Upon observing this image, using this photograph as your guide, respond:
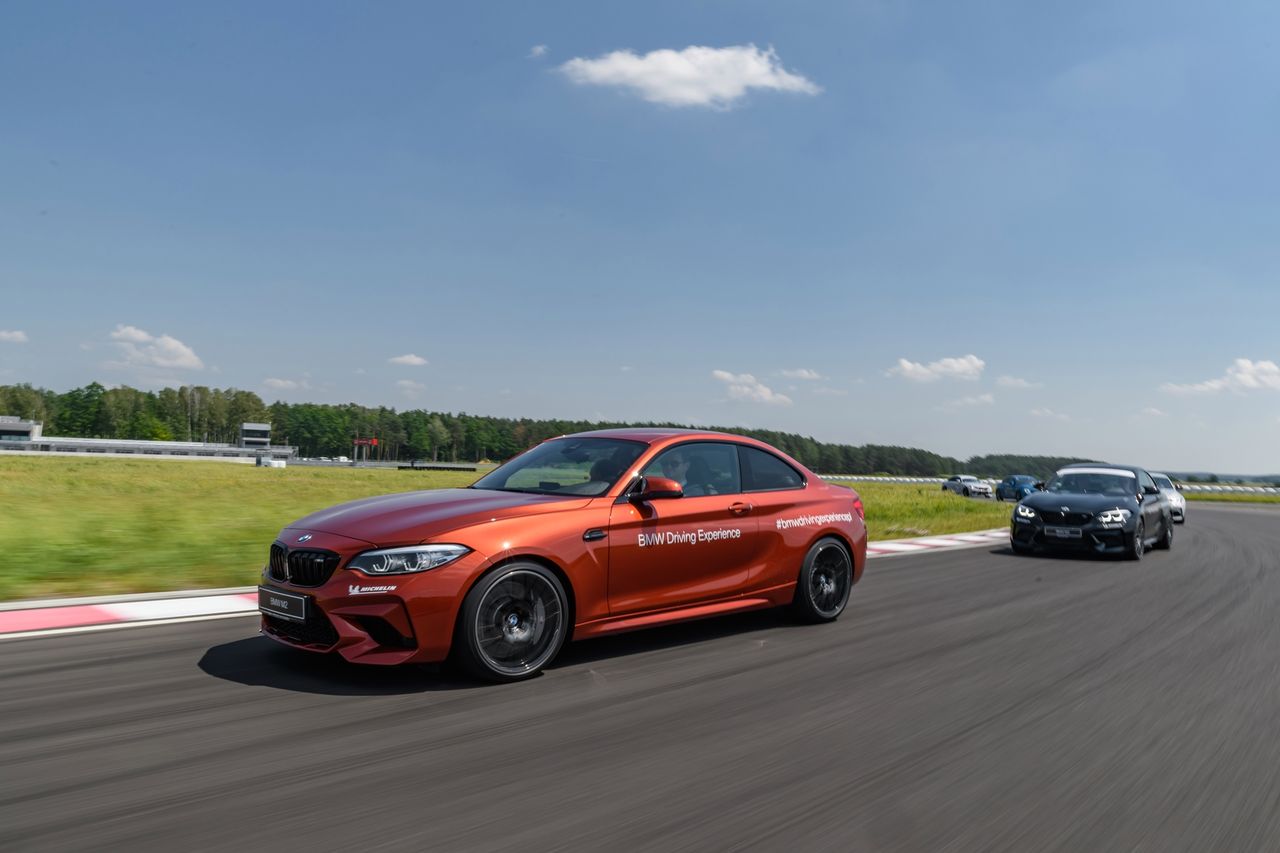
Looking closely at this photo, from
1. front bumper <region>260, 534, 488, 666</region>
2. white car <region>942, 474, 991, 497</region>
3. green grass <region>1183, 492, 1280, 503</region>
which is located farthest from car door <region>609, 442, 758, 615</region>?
green grass <region>1183, 492, 1280, 503</region>

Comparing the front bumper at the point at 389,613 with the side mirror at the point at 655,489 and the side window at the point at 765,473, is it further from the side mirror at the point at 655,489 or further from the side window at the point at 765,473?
the side window at the point at 765,473

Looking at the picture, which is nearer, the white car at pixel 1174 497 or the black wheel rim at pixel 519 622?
the black wheel rim at pixel 519 622

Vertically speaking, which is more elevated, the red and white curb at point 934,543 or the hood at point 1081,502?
the hood at point 1081,502

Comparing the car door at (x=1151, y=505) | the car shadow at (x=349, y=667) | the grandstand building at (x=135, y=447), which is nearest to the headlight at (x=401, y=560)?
the car shadow at (x=349, y=667)

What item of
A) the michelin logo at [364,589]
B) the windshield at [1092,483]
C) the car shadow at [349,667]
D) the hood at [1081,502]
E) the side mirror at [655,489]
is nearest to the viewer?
the michelin logo at [364,589]

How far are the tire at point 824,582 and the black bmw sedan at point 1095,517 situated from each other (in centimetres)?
747

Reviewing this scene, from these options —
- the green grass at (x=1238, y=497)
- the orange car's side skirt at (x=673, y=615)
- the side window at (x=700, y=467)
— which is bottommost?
the green grass at (x=1238, y=497)

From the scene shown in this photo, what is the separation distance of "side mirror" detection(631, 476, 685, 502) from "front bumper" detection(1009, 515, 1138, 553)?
32.0 feet

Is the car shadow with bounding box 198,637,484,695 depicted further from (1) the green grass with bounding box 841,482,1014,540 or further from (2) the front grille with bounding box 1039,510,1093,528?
(1) the green grass with bounding box 841,482,1014,540

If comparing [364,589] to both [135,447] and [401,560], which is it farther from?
[135,447]

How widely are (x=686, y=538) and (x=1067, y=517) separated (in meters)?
9.58

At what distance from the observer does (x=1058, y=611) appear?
27.2 feet

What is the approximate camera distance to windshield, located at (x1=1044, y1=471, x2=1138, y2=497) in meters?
14.7

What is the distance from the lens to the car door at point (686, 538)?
5672 millimetres
